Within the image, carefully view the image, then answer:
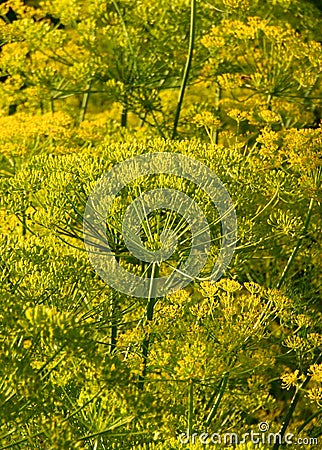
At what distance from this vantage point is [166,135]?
3205mm

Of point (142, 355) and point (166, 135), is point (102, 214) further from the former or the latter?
point (166, 135)

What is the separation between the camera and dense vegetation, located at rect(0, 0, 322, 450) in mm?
1672

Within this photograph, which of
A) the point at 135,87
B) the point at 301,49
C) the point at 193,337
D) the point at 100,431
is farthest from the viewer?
the point at 135,87

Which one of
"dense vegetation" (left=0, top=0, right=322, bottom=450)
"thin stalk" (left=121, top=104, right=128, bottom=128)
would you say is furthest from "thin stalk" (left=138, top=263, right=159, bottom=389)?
"thin stalk" (left=121, top=104, right=128, bottom=128)

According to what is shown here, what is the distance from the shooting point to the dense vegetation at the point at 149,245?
5.49ft

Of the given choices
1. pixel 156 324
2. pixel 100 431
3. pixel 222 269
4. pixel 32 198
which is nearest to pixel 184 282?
pixel 222 269

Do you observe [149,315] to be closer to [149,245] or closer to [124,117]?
[149,245]

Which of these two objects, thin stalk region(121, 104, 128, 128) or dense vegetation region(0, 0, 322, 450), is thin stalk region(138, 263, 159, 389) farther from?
thin stalk region(121, 104, 128, 128)

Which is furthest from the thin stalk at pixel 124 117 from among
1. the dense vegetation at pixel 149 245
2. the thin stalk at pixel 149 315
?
the thin stalk at pixel 149 315

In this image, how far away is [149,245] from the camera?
2.09 m

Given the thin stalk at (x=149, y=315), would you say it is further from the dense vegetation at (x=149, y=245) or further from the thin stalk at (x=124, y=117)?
the thin stalk at (x=124, y=117)

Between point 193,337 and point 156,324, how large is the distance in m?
0.14

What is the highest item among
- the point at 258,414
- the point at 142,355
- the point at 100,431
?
the point at 100,431

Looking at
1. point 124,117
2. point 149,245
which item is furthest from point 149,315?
point 124,117
